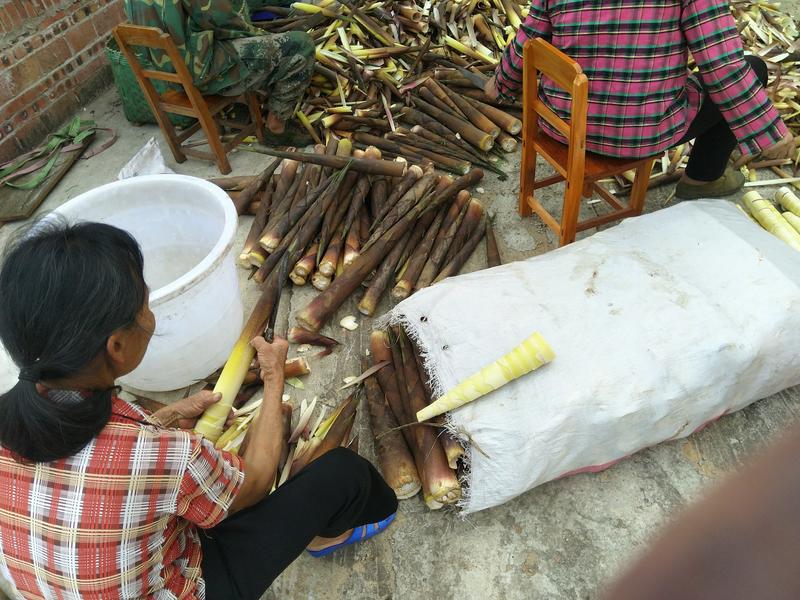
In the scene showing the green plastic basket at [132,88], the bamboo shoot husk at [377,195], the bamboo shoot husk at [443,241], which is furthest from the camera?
the green plastic basket at [132,88]

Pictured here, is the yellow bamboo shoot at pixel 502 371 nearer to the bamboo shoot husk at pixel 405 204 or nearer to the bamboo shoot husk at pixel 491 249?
the bamboo shoot husk at pixel 491 249

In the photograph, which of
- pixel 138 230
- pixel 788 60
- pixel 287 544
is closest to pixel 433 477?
pixel 287 544

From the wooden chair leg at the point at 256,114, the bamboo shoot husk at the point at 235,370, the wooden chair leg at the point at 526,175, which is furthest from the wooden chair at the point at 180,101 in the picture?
the wooden chair leg at the point at 526,175

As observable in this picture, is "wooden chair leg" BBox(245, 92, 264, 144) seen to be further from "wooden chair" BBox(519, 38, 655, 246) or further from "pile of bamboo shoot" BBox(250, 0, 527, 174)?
"wooden chair" BBox(519, 38, 655, 246)

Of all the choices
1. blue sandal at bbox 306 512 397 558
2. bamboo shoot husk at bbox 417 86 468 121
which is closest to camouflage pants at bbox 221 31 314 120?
bamboo shoot husk at bbox 417 86 468 121

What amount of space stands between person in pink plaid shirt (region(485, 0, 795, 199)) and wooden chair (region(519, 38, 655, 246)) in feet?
0.27

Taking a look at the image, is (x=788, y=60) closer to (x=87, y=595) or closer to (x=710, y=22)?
(x=710, y=22)

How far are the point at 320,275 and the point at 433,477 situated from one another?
1.47m

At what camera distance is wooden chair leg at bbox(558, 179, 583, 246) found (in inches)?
111

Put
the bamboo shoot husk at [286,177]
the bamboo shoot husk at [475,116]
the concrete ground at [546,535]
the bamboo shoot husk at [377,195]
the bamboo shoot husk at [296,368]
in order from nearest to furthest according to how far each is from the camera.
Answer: the concrete ground at [546,535] → the bamboo shoot husk at [296,368] → the bamboo shoot husk at [377,195] → the bamboo shoot husk at [286,177] → the bamboo shoot husk at [475,116]

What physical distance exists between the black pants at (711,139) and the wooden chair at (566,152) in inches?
12.5

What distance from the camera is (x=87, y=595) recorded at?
127cm

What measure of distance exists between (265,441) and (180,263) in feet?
5.16

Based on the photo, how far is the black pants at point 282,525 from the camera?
164cm
